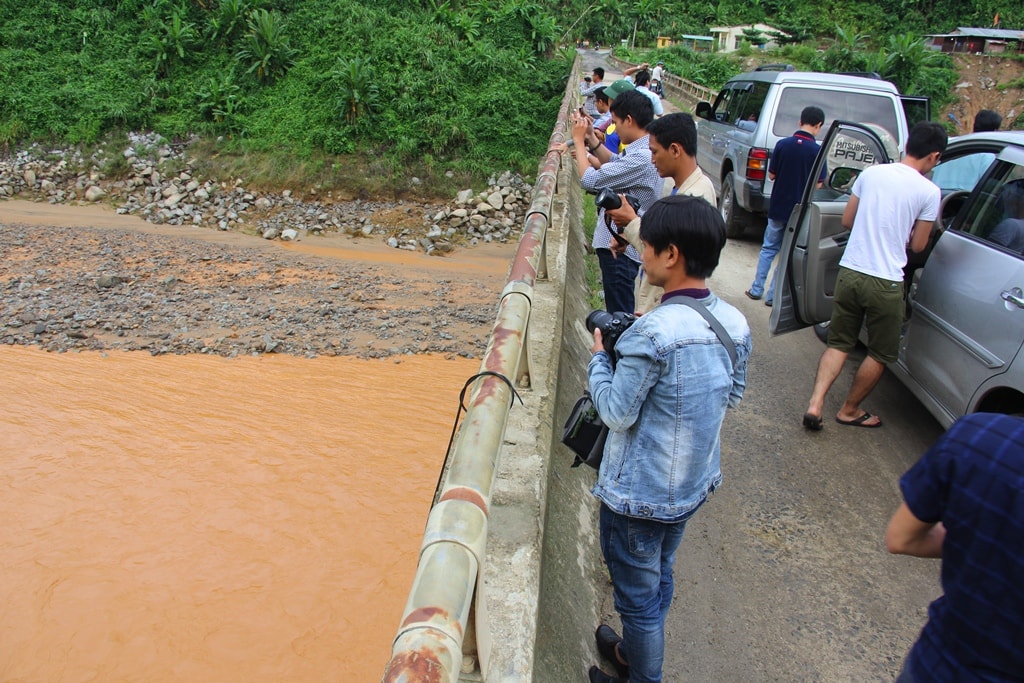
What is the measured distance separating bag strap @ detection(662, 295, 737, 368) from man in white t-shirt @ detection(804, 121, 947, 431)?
2.77m

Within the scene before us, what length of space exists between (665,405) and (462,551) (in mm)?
861

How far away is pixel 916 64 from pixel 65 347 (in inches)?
1276

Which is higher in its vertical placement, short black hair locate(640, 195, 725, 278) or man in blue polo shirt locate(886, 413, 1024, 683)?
short black hair locate(640, 195, 725, 278)

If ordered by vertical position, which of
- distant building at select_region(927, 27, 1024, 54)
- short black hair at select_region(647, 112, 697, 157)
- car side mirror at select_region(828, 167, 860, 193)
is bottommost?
car side mirror at select_region(828, 167, 860, 193)

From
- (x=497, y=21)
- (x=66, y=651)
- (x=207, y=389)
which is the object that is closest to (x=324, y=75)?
(x=497, y=21)

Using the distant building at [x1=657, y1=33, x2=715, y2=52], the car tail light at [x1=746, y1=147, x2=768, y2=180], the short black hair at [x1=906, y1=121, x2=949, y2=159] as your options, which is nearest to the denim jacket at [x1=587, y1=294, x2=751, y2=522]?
the short black hair at [x1=906, y1=121, x2=949, y2=159]

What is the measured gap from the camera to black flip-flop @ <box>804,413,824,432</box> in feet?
15.1

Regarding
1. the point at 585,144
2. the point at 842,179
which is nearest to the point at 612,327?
the point at 585,144

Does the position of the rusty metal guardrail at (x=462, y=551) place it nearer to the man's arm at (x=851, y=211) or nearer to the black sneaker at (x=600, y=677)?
the black sneaker at (x=600, y=677)

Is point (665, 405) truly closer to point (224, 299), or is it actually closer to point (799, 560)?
point (799, 560)

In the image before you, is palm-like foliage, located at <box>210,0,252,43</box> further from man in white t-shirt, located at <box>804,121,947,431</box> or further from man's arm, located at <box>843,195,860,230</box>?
man in white t-shirt, located at <box>804,121,947,431</box>

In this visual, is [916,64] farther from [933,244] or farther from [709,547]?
[709,547]

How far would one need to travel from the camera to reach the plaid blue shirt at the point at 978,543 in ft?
4.36

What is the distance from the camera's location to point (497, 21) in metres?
18.8
